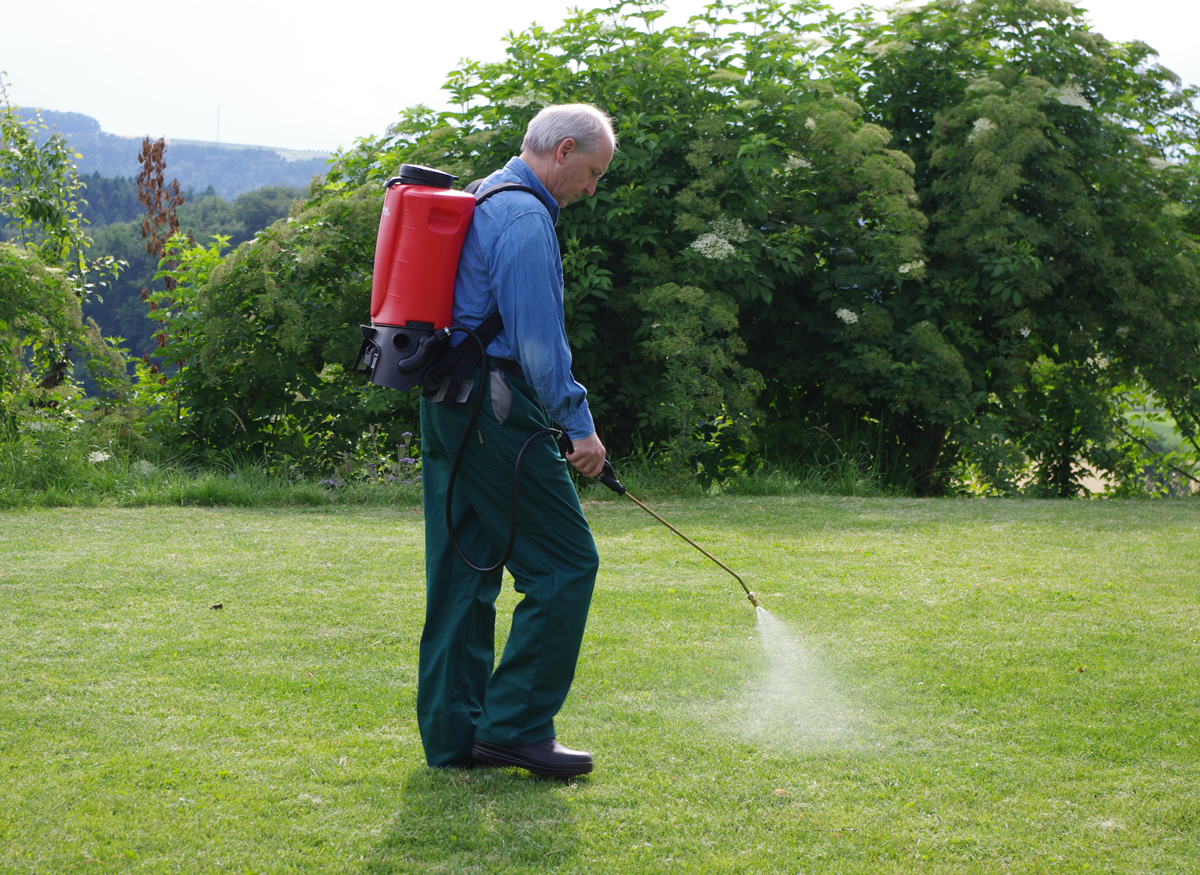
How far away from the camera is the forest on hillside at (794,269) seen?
8.60 m

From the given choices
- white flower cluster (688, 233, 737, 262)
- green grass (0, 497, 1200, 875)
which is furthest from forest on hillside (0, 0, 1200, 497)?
green grass (0, 497, 1200, 875)

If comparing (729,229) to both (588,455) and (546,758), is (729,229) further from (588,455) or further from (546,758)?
(546,758)

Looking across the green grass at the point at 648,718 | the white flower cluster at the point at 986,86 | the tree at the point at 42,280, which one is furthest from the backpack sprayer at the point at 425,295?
the white flower cluster at the point at 986,86

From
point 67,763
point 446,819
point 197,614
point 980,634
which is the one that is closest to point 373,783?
point 446,819

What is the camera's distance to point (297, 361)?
8.74 meters

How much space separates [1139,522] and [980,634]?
3.47m

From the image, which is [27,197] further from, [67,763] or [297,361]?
[67,763]

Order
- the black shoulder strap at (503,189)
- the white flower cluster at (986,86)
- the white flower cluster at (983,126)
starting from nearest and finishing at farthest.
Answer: the black shoulder strap at (503,189)
the white flower cluster at (983,126)
the white flower cluster at (986,86)

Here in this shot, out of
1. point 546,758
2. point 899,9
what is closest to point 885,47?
point 899,9

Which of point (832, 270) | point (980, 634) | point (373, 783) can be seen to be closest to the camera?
point (373, 783)

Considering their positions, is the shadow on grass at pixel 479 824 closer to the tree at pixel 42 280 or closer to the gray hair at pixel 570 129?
the gray hair at pixel 570 129

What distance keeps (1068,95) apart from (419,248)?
8.56 metres

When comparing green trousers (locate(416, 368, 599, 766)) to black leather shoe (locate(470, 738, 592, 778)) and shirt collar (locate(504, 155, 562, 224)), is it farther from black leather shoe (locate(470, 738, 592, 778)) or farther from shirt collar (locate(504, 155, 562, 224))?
shirt collar (locate(504, 155, 562, 224))

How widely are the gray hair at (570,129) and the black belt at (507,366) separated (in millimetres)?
601
